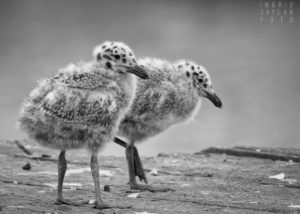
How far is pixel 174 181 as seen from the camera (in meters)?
6.72

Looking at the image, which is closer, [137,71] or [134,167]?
[137,71]

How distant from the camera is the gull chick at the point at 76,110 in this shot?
210 inches

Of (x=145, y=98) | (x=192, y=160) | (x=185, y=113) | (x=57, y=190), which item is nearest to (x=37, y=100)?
(x=57, y=190)

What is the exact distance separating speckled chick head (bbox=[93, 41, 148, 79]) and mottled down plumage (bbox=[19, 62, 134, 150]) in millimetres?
276

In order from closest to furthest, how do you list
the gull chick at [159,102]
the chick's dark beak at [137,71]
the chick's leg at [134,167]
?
the chick's dark beak at [137,71], the chick's leg at [134,167], the gull chick at [159,102]

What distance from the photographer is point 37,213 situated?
198 inches

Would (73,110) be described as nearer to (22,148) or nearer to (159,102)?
(159,102)

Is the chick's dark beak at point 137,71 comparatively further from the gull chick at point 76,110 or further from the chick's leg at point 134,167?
the chick's leg at point 134,167

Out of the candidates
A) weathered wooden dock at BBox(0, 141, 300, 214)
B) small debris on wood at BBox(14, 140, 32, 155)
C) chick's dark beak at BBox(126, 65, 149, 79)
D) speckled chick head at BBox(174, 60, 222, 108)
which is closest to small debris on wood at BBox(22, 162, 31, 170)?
weathered wooden dock at BBox(0, 141, 300, 214)

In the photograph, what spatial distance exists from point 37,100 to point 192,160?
298cm

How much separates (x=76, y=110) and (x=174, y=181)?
1.75 m

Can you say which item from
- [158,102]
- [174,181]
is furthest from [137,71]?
[174,181]

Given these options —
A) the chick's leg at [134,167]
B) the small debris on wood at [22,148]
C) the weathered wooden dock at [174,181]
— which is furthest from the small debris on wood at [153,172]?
the small debris on wood at [22,148]

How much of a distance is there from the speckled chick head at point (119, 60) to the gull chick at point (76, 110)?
18 cm
